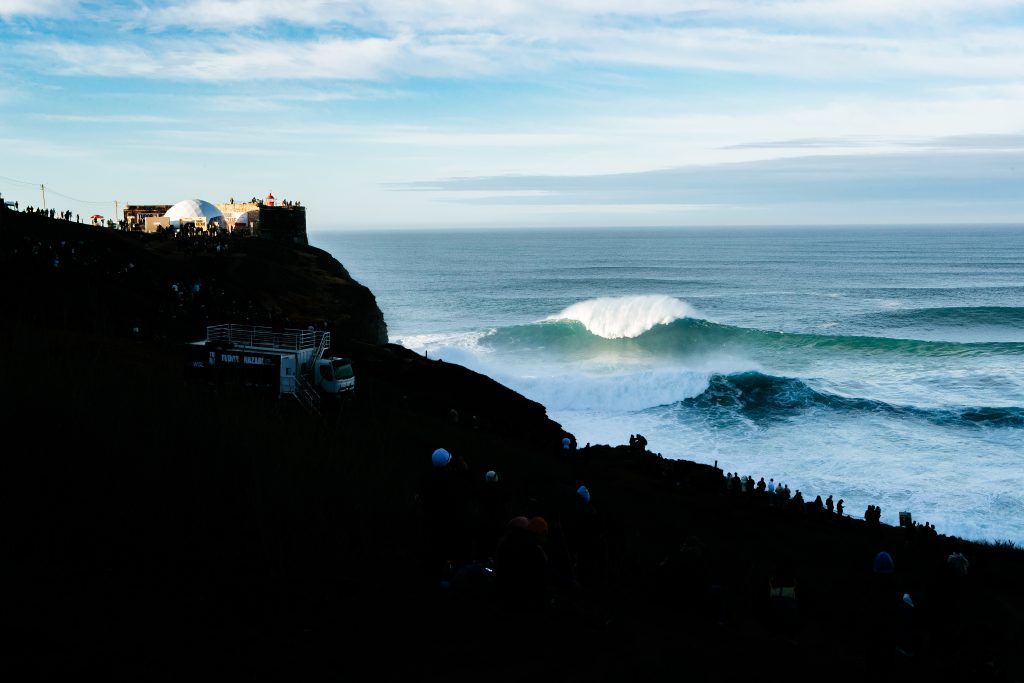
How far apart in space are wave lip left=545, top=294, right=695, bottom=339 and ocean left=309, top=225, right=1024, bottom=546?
23 cm

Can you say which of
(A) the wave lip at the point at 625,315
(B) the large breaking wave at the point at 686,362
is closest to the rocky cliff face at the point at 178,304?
(B) the large breaking wave at the point at 686,362

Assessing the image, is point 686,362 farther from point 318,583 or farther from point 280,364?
point 318,583

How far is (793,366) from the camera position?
48.6m

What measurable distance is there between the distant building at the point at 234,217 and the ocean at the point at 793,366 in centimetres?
1312

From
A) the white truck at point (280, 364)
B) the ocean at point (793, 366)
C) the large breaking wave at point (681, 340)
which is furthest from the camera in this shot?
the large breaking wave at point (681, 340)

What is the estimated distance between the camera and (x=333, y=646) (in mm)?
6609

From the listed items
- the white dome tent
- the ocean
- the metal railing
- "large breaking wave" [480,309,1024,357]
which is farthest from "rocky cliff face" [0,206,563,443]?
"large breaking wave" [480,309,1024,357]

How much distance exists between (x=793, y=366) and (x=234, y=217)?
158ft

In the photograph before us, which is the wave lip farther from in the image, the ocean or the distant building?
the distant building

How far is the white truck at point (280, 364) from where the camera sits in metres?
19.4

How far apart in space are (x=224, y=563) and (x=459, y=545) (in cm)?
232

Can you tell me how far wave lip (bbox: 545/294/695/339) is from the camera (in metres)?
62.8

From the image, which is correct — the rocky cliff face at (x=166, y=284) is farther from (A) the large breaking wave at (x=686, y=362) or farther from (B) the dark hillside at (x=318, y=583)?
(A) the large breaking wave at (x=686, y=362)

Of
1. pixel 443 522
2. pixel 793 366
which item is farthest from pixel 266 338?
pixel 793 366
